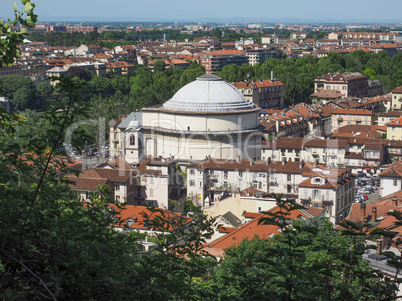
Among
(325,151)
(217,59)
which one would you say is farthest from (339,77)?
(325,151)

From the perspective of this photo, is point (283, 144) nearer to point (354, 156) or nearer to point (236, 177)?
point (354, 156)

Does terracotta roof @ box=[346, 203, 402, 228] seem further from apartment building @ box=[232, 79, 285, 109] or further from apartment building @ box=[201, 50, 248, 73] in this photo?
apartment building @ box=[201, 50, 248, 73]

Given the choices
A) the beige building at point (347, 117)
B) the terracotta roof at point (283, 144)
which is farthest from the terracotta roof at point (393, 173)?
the beige building at point (347, 117)

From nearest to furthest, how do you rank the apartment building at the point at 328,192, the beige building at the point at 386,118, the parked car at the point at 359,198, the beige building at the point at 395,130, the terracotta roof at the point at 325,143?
the apartment building at the point at 328,192
the parked car at the point at 359,198
the terracotta roof at the point at 325,143
the beige building at the point at 395,130
the beige building at the point at 386,118

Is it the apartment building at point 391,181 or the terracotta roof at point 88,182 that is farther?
the apartment building at point 391,181

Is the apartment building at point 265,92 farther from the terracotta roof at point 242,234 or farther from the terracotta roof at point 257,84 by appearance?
the terracotta roof at point 242,234

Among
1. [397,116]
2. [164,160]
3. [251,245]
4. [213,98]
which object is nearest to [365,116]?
[397,116]

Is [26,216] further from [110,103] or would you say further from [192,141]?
[110,103]

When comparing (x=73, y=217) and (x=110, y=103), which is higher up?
(x=73, y=217)

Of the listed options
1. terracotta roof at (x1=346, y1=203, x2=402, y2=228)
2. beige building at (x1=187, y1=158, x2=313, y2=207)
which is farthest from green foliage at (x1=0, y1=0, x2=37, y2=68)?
beige building at (x1=187, y1=158, x2=313, y2=207)
